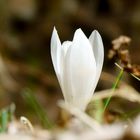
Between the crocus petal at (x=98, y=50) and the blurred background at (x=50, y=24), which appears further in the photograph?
the blurred background at (x=50, y=24)

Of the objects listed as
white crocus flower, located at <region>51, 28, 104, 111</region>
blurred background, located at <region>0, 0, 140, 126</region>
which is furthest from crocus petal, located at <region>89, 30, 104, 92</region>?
blurred background, located at <region>0, 0, 140, 126</region>

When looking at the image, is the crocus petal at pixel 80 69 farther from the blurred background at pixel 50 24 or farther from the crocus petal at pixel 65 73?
the blurred background at pixel 50 24

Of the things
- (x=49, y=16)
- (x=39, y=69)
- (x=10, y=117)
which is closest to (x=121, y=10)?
(x=49, y=16)

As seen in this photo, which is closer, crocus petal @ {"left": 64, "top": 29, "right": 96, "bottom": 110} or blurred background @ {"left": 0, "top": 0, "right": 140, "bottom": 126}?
crocus petal @ {"left": 64, "top": 29, "right": 96, "bottom": 110}

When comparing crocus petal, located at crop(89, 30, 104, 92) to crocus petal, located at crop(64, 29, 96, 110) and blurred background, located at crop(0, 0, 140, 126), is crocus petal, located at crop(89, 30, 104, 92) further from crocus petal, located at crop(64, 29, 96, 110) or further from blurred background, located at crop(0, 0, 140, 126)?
blurred background, located at crop(0, 0, 140, 126)

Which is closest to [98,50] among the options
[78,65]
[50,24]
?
[78,65]

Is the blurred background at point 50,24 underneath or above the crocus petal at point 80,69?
above

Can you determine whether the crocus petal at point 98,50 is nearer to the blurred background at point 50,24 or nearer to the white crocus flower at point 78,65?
the white crocus flower at point 78,65

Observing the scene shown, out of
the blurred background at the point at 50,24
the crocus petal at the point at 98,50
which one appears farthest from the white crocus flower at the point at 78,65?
the blurred background at the point at 50,24

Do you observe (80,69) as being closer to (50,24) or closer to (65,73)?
(65,73)

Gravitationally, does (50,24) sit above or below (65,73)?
→ above
